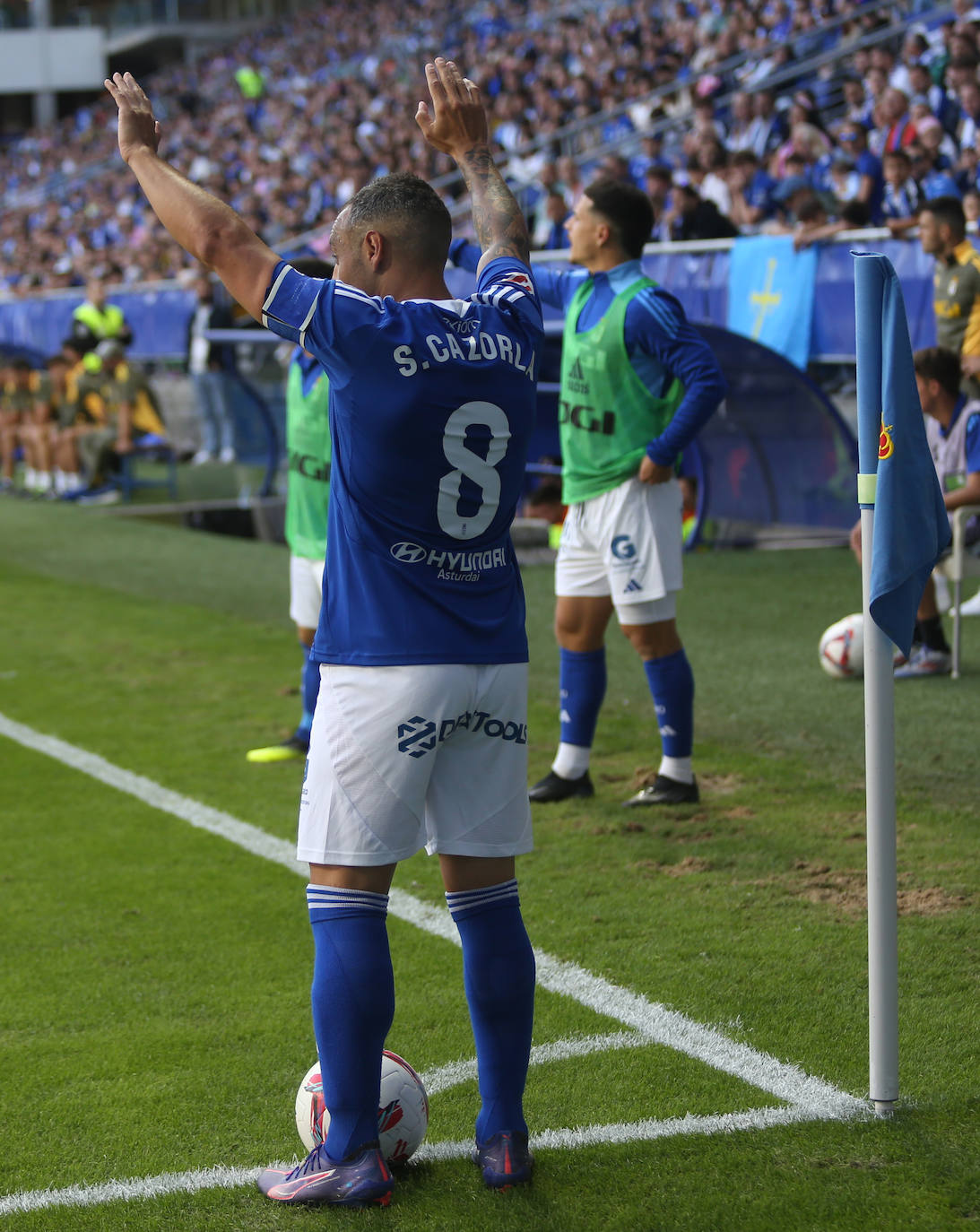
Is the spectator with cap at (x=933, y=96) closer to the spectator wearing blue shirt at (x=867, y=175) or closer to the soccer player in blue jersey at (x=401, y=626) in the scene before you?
the spectator wearing blue shirt at (x=867, y=175)

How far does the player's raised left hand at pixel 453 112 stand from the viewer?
2916 millimetres

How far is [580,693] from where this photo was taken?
5.31 m

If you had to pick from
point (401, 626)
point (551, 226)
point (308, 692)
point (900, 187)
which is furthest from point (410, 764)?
point (551, 226)

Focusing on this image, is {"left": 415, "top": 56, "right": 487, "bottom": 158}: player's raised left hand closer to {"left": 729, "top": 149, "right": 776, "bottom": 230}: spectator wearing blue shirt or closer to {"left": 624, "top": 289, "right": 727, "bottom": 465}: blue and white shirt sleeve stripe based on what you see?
{"left": 624, "top": 289, "right": 727, "bottom": 465}: blue and white shirt sleeve stripe

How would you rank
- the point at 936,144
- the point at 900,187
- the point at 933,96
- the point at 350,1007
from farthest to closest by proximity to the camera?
the point at 933,96
the point at 936,144
the point at 900,187
the point at 350,1007

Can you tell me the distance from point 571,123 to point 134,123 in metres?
19.2

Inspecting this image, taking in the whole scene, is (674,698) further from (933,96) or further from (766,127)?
(766,127)

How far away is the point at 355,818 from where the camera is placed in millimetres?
2594

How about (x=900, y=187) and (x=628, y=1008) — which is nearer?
(x=628, y=1008)

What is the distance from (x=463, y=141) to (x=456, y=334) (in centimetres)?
64

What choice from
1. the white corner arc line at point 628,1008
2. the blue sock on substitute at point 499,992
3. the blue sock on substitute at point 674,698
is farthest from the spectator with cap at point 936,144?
the blue sock on substitute at point 499,992

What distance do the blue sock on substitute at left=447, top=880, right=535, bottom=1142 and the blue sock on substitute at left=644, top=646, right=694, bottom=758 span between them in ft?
8.30

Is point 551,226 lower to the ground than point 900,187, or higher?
higher

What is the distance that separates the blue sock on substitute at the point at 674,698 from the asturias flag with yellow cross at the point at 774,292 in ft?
20.7
